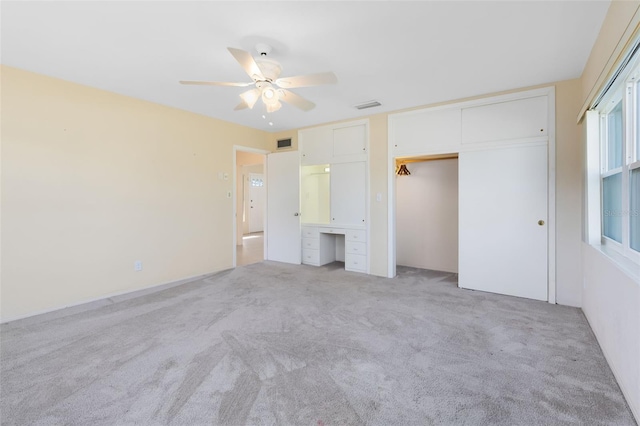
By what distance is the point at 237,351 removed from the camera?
2.24 metres

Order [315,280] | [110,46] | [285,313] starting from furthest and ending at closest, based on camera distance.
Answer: [315,280], [285,313], [110,46]

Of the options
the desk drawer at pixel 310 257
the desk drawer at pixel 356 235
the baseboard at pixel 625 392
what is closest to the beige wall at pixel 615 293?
the baseboard at pixel 625 392

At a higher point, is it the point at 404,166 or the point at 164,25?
the point at 164,25

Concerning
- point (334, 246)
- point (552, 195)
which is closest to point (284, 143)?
point (334, 246)

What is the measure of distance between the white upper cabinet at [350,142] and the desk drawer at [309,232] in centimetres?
128

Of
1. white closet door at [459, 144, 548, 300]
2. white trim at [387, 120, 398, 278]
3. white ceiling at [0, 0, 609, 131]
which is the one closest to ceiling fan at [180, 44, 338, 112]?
white ceiling at [0, 0, 609, 131]

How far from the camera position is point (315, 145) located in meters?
5.09

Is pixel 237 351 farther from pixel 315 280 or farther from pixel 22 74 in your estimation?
pixel 22 74

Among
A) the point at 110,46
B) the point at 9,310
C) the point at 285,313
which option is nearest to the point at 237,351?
the point at 285,313

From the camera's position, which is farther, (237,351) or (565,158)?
(565,158)

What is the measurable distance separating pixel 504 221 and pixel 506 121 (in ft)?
3.89

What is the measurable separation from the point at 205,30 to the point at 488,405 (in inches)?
123

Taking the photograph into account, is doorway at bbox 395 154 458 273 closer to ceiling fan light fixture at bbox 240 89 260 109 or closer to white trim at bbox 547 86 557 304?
white trim at bbox 547 86 557 304

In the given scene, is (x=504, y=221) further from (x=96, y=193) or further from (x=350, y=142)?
(x=96, y=193)
